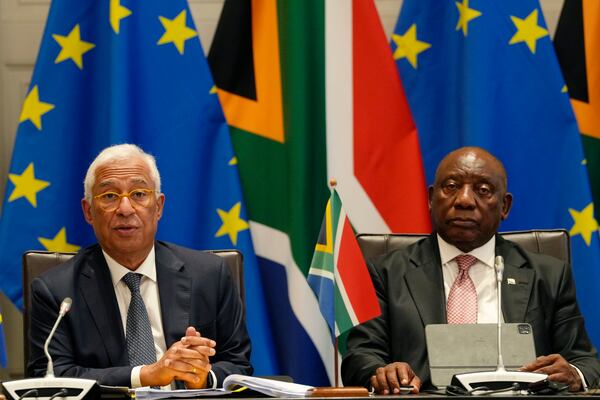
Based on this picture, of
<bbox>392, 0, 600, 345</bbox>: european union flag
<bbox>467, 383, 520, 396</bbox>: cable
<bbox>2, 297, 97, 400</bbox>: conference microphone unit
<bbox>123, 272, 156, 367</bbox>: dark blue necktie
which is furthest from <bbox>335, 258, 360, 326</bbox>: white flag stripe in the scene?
<bbox>2, 297, 97, 400</bbox>: conference microphone unit

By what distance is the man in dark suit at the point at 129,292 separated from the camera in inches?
145

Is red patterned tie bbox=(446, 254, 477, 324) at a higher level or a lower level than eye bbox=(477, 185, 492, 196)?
lower

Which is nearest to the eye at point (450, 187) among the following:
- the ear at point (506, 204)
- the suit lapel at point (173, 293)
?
the ear at point (506, 204)

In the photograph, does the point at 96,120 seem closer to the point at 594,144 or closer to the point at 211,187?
the point at 211,187

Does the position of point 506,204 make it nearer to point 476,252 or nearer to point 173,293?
point 476,252

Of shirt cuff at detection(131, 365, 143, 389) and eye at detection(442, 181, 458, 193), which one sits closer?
shirt cuff at detection(131, 365, 143, 389)

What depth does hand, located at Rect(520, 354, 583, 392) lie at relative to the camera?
3369mm

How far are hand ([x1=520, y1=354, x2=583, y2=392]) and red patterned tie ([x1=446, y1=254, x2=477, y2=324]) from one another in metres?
0.60

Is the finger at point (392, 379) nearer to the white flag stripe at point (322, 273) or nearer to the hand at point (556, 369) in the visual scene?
the hand at point (556, 369)

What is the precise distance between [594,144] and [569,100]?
42 cm

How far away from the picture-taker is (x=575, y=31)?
5.20m

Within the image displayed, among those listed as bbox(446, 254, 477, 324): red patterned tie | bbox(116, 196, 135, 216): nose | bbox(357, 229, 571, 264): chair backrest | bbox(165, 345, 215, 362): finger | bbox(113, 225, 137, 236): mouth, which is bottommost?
bbox(165, 345, 215, 362): finger

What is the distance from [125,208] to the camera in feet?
12.5

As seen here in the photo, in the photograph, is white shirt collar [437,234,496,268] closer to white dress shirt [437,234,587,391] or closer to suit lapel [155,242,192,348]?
white dress shirt [437,234,587,391]
